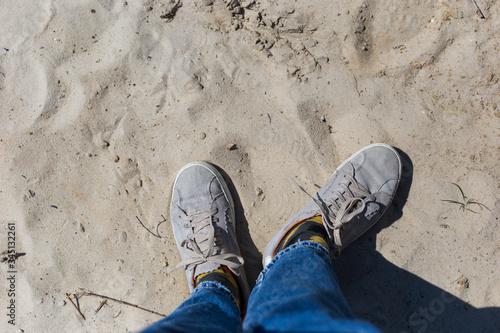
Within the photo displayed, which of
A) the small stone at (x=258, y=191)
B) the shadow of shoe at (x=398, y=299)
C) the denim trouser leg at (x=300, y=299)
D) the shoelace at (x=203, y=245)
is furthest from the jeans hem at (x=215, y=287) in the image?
the shadow of shoe at (x=398, y=299)

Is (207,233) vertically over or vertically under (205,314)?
over

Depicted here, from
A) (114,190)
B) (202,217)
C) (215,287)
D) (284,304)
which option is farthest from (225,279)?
(114,190)

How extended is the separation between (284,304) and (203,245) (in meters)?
0.98

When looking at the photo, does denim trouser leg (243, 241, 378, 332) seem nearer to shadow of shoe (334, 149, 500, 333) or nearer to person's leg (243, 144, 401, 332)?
person's leg (243, 144, 401, 332)

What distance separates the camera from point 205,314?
1.37 metres

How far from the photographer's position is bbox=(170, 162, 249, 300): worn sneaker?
194 cm

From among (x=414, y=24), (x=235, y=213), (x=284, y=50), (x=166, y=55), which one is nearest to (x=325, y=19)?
(x=284, y=50)

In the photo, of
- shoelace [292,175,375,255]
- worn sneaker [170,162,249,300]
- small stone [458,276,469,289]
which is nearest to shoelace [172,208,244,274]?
worn sneaker [170,162,249,300]

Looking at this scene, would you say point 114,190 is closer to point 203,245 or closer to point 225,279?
point 203,245

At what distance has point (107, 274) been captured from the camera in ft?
6.51

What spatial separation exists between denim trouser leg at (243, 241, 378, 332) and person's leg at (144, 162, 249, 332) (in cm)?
38

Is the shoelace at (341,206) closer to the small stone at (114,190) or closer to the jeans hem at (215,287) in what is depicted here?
the jeans hem at (215,287)

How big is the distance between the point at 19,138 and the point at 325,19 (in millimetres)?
2036

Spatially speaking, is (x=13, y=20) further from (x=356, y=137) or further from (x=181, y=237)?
(x=356, y=137)
